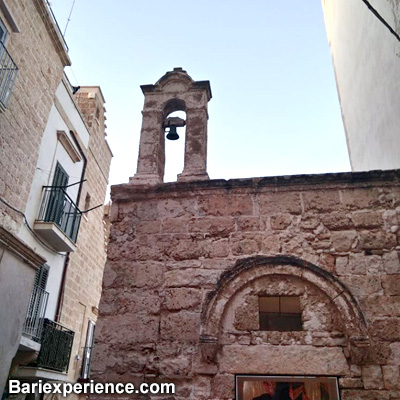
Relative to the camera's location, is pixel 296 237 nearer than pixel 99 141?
Yes

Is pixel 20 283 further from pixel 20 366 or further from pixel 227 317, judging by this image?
pixel 227 317

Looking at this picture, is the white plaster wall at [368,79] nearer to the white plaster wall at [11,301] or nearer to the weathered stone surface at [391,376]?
the weathered stone surface at [391,376]

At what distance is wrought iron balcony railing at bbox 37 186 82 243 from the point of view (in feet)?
29.3

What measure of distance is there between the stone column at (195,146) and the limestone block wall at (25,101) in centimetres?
389

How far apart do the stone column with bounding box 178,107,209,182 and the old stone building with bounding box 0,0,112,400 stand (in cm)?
265

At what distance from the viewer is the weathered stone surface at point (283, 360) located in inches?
143

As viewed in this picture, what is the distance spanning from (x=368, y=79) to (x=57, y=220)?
699 centimetres

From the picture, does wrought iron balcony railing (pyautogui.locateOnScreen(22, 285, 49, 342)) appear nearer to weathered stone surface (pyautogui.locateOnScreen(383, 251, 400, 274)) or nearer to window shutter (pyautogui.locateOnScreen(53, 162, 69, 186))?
window shutter (pyautogui.locateOnScreen(53, 162, 69, 186))

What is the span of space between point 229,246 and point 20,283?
11.7ft

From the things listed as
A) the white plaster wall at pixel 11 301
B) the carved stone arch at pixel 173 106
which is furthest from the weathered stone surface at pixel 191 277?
the white plaster wall at pixel 11 301

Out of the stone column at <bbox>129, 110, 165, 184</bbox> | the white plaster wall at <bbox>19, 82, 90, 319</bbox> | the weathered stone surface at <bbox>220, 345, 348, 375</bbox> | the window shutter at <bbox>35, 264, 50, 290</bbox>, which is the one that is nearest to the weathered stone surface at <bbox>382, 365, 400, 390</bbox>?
the weathered stone surface at <bbox>220, 345, 348, 375</bbox>

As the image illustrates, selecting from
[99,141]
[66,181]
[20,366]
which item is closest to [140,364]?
[20,366]

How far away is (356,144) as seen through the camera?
8.72m

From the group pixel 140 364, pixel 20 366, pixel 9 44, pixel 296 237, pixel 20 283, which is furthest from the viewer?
pixel 20 366
